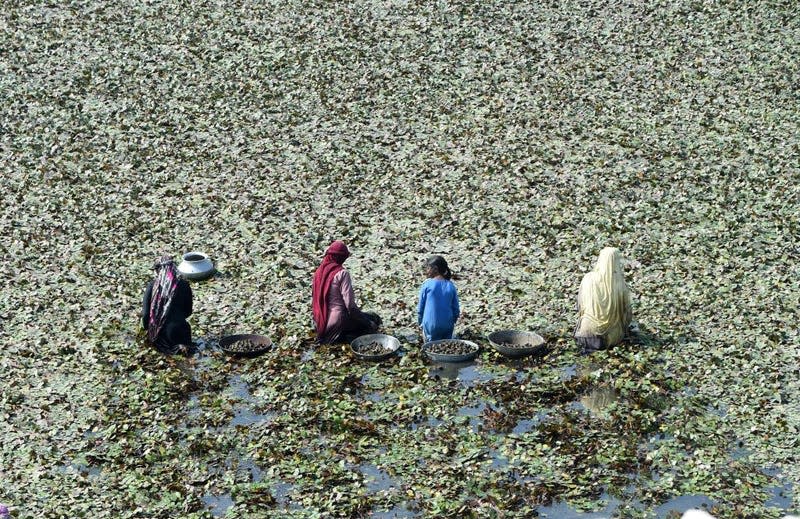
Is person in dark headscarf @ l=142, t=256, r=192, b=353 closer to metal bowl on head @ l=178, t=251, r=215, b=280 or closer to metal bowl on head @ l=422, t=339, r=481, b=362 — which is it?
metal bowl on head @ l=178, t=251, r=215, b=280

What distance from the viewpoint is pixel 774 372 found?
12742mm

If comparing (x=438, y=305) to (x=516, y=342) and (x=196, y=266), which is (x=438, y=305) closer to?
(x=516, y=342)

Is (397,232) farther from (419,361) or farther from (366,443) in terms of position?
(366,443)

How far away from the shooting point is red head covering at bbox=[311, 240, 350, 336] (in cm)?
1377

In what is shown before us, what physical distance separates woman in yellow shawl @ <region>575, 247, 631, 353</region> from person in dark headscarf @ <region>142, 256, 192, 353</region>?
15.2 ft

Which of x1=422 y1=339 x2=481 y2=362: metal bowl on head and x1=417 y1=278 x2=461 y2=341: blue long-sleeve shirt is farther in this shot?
x1=417 y1=278 x2=461 y2=341: blue long-sleeve shirt

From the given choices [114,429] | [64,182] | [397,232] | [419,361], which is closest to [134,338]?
[114,429]

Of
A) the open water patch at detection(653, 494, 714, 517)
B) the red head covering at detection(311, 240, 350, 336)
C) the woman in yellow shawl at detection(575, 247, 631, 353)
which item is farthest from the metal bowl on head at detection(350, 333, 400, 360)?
the open water patch at detection(653, 494, 714, 517)

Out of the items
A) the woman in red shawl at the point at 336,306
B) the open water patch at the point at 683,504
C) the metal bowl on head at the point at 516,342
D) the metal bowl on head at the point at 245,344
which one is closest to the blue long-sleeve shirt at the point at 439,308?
the metal bowl on head at the point at 516,342

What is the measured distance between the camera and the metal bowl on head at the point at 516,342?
1318cm

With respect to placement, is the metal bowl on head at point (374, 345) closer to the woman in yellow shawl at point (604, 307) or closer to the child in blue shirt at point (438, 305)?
the child in blue shirt at point (438, 305)

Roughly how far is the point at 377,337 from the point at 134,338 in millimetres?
3019

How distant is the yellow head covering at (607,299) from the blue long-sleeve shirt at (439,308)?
1519 mm

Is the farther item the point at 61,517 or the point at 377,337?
the point at 377,337
